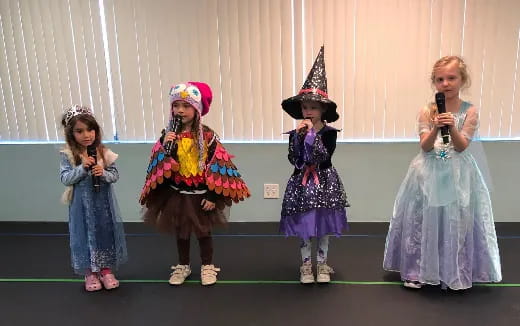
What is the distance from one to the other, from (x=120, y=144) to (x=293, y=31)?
5.06 ft

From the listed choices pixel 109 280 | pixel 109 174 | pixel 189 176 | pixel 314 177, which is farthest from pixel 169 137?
pixel 109 280

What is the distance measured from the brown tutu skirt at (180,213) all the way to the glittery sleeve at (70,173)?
1.24 feet

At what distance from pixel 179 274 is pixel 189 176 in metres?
0.63

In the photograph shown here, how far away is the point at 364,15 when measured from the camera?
3012 millimetres

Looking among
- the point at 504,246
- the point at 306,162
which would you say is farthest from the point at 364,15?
the point at 504,246

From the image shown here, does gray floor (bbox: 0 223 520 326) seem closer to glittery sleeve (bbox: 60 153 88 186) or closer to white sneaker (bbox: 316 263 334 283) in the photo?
white sneaker (bbox: 316 263 334 283)

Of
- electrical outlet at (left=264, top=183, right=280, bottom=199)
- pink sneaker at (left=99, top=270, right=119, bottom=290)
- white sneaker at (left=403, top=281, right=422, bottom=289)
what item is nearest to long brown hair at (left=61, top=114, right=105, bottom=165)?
pink sneaker at (left=99, top=270, right=119, bottom=290)

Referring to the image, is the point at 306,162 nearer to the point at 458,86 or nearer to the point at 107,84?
the point at 458,86

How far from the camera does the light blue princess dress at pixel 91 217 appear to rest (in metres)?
2.46

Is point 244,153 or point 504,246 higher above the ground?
point 244,153

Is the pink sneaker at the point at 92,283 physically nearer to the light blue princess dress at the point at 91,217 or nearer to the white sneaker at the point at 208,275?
the light blue princess dress at the point at 91,217

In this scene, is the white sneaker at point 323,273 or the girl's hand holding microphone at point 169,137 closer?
the girl's hand holding microphone at point 169,137

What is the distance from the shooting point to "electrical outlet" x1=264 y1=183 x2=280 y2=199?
338cm

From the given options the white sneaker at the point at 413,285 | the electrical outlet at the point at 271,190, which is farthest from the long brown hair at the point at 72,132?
the white sneaker at the point at 413,285
